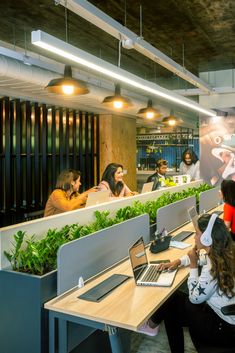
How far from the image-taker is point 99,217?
3240mm

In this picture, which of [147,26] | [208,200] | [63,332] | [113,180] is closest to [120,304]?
[63,332]

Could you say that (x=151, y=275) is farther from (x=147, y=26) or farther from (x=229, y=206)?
(x=147, y=26)

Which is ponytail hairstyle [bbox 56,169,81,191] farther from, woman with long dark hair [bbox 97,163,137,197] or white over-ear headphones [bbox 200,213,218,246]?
white over-ear headphones [bbox 200,213,218,246]

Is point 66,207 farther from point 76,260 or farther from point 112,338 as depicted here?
point 112,338

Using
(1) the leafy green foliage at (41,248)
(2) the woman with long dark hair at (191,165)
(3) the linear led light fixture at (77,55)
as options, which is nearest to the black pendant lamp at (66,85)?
(3) the linear led light fixture at (77,55)

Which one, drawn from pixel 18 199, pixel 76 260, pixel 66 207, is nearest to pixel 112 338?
pixel 76 260

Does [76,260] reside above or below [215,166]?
below

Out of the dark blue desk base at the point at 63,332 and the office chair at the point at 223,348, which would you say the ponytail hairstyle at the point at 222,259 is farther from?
the dark blue desk base at the point at 63,332

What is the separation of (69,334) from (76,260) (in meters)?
0.48

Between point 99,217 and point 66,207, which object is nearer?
point 99,217

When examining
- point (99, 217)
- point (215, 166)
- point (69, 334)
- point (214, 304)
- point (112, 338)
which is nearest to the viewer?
point (112, 338)

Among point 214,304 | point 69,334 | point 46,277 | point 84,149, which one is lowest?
point 69,334

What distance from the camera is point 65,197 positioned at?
168 inches

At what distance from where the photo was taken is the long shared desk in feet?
6.45
